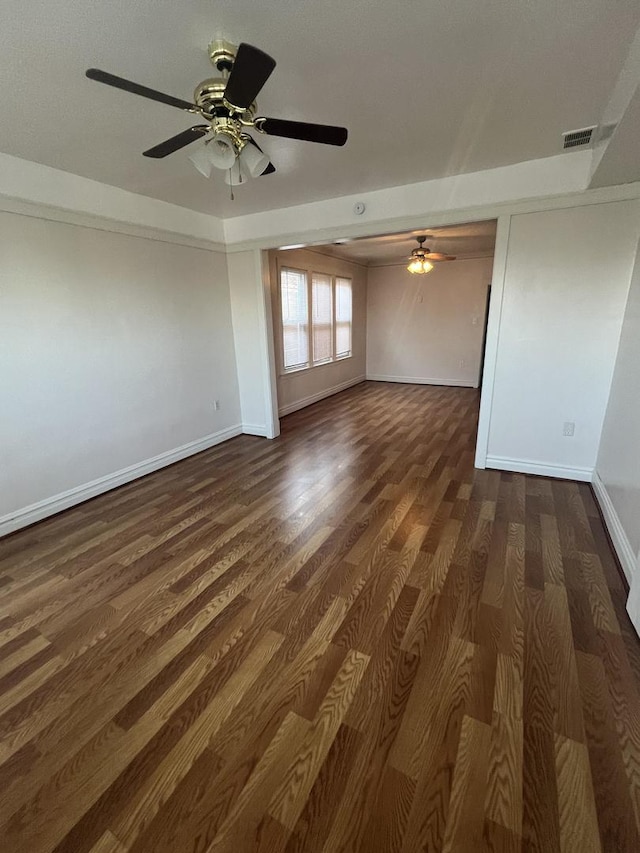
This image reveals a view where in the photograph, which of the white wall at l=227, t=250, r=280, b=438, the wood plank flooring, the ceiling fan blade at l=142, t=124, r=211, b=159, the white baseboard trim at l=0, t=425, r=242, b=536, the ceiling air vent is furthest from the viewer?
the white wall at l=227, t=250, r=280, b=438

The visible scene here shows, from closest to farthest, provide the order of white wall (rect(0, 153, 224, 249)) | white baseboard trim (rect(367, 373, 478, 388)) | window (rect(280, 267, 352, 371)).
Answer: white wall (rect(0, 153, 224, 249)) → window (rect(280, 267, 352, 371)) → white baseboard trim (rect(367, 373, 478, 388))

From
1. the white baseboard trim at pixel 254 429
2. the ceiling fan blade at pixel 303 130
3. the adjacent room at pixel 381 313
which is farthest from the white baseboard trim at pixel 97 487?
the ceiling fan blade at pixel 303 130

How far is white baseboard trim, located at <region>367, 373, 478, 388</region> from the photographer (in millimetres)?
7395

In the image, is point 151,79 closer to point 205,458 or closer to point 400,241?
point 205,458

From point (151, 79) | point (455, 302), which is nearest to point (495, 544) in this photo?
point (151, 79)

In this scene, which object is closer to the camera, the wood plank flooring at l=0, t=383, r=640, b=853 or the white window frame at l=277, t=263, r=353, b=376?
the wood plank flooring at l=0, t=383, r=640, b=853

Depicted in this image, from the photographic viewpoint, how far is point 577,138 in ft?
7.99

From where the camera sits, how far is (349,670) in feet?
5.15

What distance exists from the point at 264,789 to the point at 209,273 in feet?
13.8

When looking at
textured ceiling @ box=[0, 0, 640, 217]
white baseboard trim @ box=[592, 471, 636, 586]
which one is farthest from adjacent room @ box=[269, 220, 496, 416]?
white baseboard trim @ box=[592, 471, 636, 586]

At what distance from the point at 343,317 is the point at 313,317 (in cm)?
119

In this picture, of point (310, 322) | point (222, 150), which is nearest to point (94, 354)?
point (222, 150)

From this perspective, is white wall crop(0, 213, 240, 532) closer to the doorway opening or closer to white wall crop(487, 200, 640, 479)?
the doorway opening

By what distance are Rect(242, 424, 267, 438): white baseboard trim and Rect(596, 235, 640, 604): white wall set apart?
3449mm
